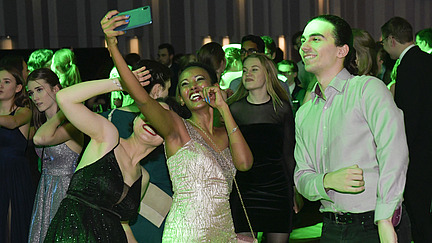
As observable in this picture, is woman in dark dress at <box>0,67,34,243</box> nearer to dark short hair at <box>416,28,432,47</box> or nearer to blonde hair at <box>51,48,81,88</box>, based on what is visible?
blonde hair at <box>51,48,81,88</box>

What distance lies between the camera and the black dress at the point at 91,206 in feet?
8.76

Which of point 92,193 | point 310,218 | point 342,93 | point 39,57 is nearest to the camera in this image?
point 342,93

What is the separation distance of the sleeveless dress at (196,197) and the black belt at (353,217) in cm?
70

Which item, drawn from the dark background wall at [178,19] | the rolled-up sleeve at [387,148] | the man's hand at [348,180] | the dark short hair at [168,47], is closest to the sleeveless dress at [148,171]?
the man's hand at [348,180]

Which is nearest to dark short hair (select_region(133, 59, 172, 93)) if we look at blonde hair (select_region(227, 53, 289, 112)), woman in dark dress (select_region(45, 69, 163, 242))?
blonde hair (select_region(227, 53, 289, 112))

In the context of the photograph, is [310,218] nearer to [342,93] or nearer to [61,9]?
[342,93]

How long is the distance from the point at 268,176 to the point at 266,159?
0.11 m

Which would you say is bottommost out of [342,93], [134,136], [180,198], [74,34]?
[180,198]

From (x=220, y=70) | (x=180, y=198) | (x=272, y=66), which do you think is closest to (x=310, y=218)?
(x=220, y=70)

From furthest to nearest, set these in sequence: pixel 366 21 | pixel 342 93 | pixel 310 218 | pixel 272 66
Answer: pixel 366 21
pixel 310 218
pixel 272 66
pixel 342 93

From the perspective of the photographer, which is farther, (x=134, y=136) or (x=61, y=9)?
(x=61, y=9)

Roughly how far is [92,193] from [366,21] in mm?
12143

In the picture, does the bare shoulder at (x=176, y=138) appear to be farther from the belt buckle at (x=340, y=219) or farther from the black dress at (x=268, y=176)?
the black dress at (x=268, y=176)

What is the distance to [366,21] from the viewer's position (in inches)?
550
